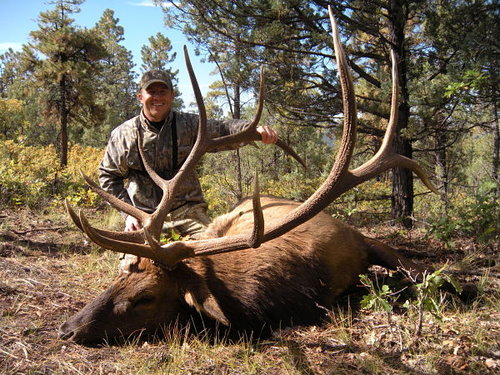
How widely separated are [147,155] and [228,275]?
190cm

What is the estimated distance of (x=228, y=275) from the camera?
2678mm

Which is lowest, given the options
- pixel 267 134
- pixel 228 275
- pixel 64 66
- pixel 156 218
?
pixel 228 275

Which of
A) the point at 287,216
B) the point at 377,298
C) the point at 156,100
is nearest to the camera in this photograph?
the point at 377,298

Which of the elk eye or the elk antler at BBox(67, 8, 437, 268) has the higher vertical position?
the elk antler at BBox(67, 8, 437, 268)

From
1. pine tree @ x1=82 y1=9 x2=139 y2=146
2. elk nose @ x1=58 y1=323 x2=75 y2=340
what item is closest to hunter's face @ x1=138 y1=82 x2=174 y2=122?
elk nose @ x1=58 y1=323 x2=75 y2=340

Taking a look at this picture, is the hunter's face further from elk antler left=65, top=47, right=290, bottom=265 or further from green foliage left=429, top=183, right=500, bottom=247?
green foliage left=429, top=183, right=500, bottom=247

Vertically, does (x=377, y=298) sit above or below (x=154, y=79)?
below

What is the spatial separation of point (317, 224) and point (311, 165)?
34.1 feet

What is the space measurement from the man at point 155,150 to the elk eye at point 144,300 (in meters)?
1.46

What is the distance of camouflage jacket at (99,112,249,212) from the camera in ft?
13.3

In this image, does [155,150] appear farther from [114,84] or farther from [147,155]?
[114,84]

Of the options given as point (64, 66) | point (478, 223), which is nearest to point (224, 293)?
point (478, 223)

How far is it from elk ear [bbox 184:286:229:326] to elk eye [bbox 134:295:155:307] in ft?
0.73

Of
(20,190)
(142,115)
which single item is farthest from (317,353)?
(20,190)
